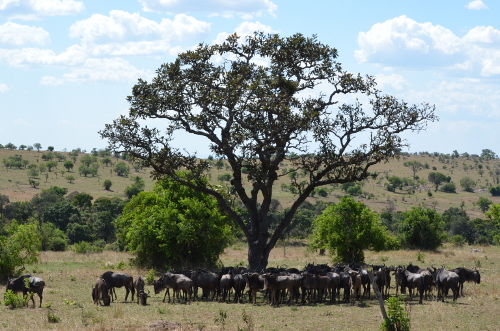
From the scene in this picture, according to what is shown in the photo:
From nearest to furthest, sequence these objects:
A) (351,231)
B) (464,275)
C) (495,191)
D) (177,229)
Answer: (464,275)
(177,229)
(351,231)
(495,191)

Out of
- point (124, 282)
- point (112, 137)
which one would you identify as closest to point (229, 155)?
point (112, 137)

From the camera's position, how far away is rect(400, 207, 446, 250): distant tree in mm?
50094

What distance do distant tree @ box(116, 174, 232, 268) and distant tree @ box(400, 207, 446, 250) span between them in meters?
20.3

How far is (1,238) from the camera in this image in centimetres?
2827

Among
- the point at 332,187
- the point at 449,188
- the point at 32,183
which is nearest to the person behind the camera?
the point at 32,183

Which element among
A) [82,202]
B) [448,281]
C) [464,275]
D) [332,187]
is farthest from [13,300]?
[332,187]

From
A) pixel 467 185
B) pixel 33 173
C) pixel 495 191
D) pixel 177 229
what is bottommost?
pixel 177 229

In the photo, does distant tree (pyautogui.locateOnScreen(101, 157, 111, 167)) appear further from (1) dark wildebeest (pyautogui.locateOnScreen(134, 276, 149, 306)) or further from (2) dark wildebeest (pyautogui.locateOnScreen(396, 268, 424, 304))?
(2) dark wildebeest (pyautogui.locateOnScreen(396, 268, 424, 304))

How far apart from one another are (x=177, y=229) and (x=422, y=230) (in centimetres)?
2435

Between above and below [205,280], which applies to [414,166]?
above

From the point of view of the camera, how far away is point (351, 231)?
3931 centimetres

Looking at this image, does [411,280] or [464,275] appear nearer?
[411,280]

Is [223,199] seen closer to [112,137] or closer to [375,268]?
[112,137]

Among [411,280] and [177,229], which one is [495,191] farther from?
[411,280]
